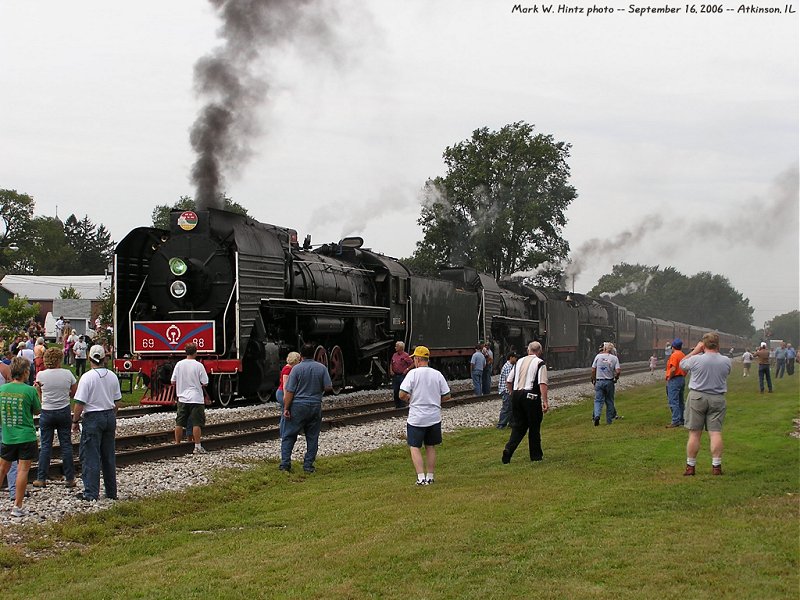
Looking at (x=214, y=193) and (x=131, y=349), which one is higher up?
(x=214, y=193)

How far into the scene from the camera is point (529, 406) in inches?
510

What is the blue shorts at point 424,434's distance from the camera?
37.9 feet

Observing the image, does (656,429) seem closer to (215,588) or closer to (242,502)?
(242,502)

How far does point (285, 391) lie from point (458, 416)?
9022 millimetres

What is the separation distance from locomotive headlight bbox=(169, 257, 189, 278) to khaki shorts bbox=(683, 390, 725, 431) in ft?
40.5

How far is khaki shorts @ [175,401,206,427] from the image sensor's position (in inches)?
584

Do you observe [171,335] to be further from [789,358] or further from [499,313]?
[789,358]

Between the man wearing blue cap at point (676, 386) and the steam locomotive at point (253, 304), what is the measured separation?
8.63 meters

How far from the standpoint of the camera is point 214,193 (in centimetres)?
2409

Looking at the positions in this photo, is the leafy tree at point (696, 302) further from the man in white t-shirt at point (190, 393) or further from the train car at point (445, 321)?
the man in white t-shirt at point (190, 393)

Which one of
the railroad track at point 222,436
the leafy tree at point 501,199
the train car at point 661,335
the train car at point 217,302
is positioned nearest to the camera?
the railroad track at point 222,436

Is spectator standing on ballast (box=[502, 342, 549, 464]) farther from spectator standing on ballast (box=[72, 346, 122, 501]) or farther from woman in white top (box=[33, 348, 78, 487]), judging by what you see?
woman in white top (box=[33, 348, 78, 487])

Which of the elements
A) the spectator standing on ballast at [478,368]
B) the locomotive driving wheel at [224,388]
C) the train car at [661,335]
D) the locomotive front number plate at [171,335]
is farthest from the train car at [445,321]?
the train car at [661,335]

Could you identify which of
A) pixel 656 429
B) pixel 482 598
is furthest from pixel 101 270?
pixel 482 598
